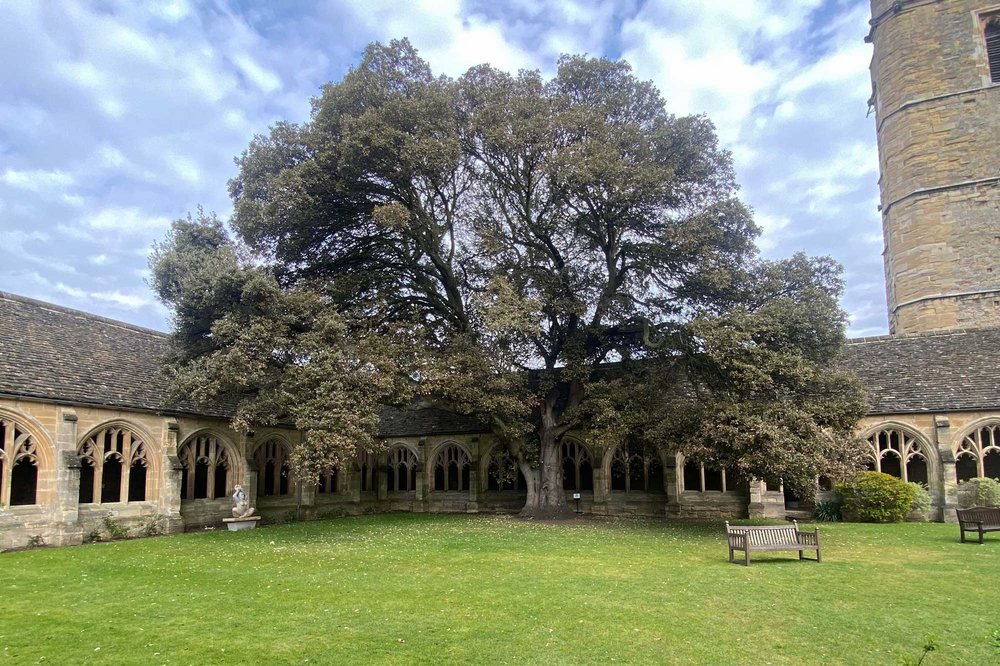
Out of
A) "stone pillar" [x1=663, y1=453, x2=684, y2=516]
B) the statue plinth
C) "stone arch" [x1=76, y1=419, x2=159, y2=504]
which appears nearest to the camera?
"stone arch" [x1=76, y1=419, x2=159, y2=504]

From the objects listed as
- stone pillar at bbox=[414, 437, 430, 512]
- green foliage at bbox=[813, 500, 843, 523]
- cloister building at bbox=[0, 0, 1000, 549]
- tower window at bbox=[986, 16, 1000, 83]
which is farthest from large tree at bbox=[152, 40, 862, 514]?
tower window at bbox=[986, 16, 1000, 83]

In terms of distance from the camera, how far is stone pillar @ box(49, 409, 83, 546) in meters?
17.1

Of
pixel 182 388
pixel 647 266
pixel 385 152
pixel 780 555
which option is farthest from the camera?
pixel 647 266

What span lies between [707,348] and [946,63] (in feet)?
84.0

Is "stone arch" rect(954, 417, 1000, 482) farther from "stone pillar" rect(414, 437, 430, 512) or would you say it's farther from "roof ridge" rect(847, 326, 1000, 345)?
"stone pillar" rect(414, 437, 430, 512)

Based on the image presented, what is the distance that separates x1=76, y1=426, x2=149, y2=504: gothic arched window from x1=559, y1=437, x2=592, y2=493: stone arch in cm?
1474

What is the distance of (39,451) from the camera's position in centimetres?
1711

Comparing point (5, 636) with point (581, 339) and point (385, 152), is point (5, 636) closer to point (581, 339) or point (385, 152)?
point (385, 152)

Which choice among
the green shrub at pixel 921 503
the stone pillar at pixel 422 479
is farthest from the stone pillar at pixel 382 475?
the green shrub at pixel 921 503

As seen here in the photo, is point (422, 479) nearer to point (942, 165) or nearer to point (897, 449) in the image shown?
point (897, 449)

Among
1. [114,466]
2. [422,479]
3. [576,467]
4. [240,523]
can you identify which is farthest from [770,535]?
[422,479]

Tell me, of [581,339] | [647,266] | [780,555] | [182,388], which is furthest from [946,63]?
[182,388]

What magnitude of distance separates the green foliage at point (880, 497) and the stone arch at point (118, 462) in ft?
69.0

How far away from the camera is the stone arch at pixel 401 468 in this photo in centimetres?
3103
